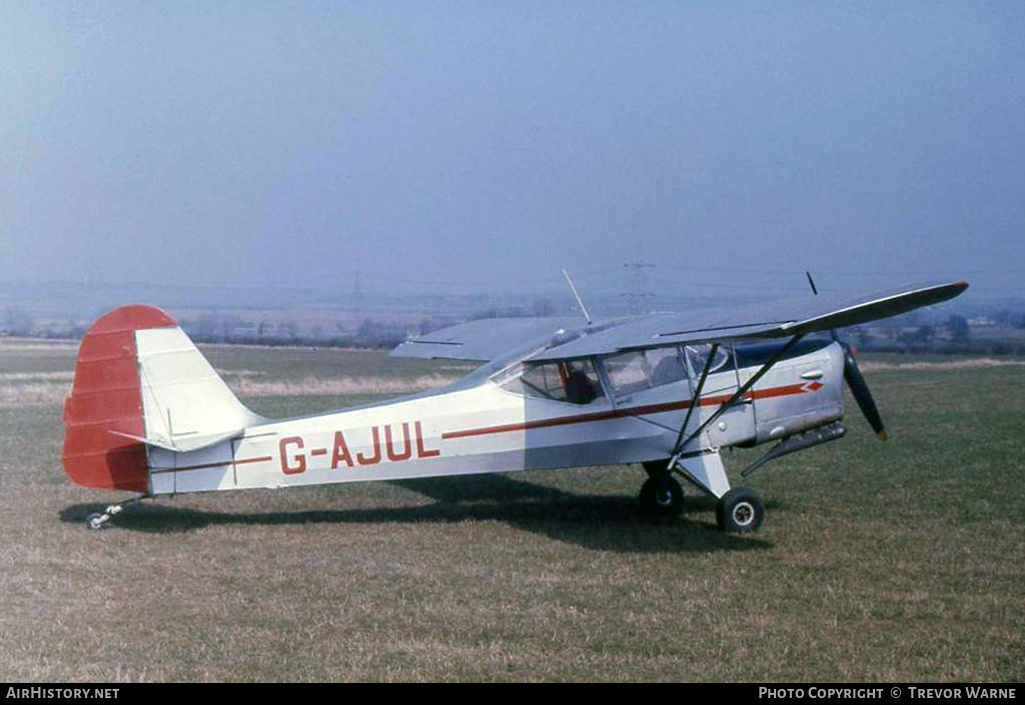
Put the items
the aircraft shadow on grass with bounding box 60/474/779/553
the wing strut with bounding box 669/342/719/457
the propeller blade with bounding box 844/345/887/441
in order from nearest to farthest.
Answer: the aircraft shadow on grass with bounding box 60/474/779/553 → the wing strut with bounding box 669/342/719/457 → the propeller blade with bounding box 844/345/887/441

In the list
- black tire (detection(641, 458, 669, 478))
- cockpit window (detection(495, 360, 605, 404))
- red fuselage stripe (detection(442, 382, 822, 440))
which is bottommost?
black tire (detection(641, 458, 669, 478))

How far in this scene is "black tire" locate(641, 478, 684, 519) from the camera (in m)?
10.3

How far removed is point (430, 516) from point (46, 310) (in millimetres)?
72911

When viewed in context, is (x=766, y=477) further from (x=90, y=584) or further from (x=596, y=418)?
(x=90, y=584)

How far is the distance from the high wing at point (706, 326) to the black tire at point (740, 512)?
1.61 m

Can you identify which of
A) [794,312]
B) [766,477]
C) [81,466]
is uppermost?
[794,312]

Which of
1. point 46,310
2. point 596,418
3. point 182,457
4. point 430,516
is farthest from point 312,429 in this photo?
point 46,310

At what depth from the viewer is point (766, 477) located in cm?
1266

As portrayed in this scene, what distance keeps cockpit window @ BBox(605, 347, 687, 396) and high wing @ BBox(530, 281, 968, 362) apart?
0.89 ft

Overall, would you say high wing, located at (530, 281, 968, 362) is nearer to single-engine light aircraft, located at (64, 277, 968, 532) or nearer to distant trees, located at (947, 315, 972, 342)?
single-engine light aircraft, located at (64, 277, 968, 532)

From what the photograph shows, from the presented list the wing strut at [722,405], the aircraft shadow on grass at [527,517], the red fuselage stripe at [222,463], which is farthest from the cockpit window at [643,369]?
the red fuselage stripe at [222,463]

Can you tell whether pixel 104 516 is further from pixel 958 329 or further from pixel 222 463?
pixel 958 329

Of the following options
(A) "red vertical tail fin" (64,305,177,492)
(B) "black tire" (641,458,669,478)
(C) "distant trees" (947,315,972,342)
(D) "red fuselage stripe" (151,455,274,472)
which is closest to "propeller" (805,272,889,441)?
(B) "black tire" (641,458,669,478)

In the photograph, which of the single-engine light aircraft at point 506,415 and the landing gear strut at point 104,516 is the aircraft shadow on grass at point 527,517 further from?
the single-engine light aircraft at point 506,415
